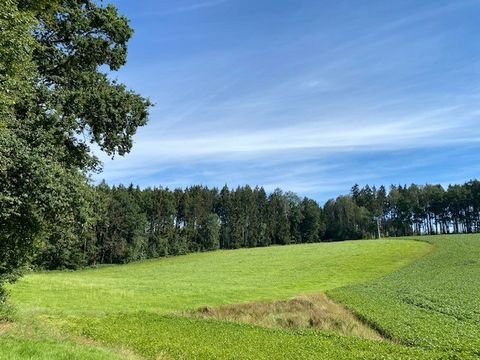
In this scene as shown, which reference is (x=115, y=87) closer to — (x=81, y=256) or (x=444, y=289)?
(x=444, y=289)

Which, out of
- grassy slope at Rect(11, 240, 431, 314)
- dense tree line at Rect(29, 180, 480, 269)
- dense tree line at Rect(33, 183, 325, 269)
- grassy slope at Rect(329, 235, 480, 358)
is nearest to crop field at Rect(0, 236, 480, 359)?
grassy slope at Rect(329, 235, 480, 358)

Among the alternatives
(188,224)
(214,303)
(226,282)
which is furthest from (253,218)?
(214,303)

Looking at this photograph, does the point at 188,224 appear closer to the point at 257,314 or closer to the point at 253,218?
the point at 253,218

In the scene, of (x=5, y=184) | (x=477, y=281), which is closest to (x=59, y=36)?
(x=5, y=184)

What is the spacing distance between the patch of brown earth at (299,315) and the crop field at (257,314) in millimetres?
168

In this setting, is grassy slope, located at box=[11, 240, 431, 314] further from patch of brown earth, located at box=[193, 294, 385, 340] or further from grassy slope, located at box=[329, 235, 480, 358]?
grassy slope, located at box=[329, 235, 480, 358]

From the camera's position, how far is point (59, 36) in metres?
22.2

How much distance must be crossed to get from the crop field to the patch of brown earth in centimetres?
17

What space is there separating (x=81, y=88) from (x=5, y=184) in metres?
6.25

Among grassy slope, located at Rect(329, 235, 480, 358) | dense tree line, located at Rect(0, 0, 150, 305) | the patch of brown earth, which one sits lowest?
the patch of brown earth

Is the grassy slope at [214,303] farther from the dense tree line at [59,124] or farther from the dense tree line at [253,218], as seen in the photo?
the dense tree line at [253,218]

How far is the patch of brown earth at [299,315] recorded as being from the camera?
1083 inches

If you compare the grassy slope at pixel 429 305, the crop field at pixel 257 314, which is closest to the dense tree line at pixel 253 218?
the crop field at pixel 257 314

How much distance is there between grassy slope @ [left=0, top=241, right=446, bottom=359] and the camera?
64.7 feet
